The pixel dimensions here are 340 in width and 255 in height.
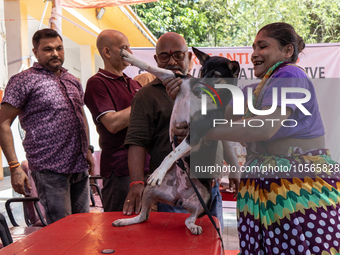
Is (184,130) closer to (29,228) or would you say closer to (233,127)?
(233,127)

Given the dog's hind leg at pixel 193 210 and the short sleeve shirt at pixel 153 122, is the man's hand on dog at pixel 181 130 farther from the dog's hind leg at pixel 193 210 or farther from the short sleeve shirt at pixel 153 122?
the short sleeve shirt at pixel 153 122

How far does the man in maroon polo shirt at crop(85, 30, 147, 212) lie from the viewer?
103 inches

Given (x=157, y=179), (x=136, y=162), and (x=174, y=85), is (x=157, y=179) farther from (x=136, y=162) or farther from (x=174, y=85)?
(x=136, y=162)

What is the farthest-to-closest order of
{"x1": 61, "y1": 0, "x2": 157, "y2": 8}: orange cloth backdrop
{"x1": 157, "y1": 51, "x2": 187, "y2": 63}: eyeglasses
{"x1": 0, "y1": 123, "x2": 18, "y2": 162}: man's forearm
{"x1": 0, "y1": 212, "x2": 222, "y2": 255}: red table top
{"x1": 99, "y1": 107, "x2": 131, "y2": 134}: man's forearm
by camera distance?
{"x1": 61, "y1": 0, "x2": 157, "y2": 8}: orange cloth backdrop < {"x1": 0, "y1": 123, "x2": 18, "y2": 162}: man's forearm < {"x1": 99, "y1": 107, "x2": 131, "y2": 134}: man's forearm < {"x1": 157, "y1": 51, "x2": 187, "y2": 63}: eyeglasses < {"x1": 0, "y1": 212, "x2": 222, "y2": 255}: red table top

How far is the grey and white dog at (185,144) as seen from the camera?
5.03ft

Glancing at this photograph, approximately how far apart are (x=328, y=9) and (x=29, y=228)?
18.3 meters

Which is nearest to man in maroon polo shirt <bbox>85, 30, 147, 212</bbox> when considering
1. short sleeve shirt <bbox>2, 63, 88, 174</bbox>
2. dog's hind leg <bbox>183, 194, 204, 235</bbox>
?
short sleeve shirt <bbox>2, 63, 88, 174</bbox>

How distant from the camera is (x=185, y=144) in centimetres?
153

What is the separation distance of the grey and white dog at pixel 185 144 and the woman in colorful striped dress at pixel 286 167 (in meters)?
0.11

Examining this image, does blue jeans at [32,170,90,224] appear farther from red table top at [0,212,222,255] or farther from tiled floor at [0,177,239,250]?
tiled floor at [0,177,239,250]

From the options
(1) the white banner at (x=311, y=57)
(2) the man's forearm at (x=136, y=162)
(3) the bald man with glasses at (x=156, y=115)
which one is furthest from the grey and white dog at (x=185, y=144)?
(1) the white banner at (x=311, y=57)

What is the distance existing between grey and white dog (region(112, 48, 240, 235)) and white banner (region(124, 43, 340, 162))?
3.52 metres

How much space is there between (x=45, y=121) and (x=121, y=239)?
60.6 inches

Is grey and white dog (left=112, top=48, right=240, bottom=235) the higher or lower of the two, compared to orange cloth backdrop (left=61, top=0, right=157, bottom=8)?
lower
